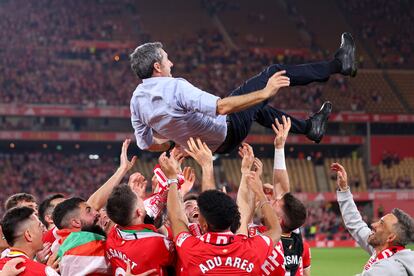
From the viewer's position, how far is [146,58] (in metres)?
6.41

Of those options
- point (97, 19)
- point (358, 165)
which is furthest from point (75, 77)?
point (358, 165)

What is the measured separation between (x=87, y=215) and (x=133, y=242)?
0.64 meters

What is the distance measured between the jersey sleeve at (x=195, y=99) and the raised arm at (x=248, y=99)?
0.06m

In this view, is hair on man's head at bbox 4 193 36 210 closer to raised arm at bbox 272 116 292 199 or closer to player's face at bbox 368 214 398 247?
raised arm at bbox 272 116 292 199

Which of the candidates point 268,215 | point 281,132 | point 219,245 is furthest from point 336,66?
point 219,245

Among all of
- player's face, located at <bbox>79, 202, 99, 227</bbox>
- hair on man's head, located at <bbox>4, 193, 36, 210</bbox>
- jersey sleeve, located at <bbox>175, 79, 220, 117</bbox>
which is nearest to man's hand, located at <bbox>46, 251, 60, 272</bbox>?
player's face, located at <bbox>79, 202, 99, 227</bbox>

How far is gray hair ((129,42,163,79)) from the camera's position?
21.0 feet

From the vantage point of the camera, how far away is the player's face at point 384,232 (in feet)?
A: 20.0

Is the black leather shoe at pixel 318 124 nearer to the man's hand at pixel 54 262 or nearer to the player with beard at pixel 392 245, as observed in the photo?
the player with beard at pixel 392 245

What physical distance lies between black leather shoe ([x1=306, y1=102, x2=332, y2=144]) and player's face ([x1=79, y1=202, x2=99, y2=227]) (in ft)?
7.90

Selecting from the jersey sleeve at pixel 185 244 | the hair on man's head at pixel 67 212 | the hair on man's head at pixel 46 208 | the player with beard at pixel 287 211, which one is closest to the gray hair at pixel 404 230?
the player with beard at pixel 287 211

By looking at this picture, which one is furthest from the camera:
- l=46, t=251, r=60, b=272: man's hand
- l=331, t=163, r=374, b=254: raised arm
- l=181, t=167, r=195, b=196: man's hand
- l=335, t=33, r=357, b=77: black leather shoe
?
l=335, t=33, r=357, b=77: black leather shoe

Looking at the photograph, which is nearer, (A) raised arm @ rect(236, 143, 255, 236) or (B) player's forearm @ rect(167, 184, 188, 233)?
(B) player's forearm @ rect(167, 184, 188, 233)

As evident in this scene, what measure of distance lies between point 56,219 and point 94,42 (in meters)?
35.3
